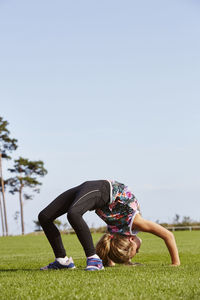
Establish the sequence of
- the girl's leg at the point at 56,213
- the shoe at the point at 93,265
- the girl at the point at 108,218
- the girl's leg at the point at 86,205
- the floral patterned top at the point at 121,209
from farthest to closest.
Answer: the girl's leg at the point at 56,213 → the floral patterned top at the point at 121,209 → the girl at the point at 108,218 → the girl's leg at the point at 86,205 → the shoe at the point at 93,265

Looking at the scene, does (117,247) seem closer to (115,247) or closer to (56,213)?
(115,247)

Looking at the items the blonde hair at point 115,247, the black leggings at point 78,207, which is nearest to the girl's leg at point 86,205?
the black leggings at point 78,207

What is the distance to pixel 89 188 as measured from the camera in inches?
197

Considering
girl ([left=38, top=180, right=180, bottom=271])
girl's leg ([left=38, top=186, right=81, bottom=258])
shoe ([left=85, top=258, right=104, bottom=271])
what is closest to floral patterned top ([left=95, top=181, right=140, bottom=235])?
girl ([left=38, top=180, right=180, bottom=271])

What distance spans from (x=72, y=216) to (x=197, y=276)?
1443 millimetres

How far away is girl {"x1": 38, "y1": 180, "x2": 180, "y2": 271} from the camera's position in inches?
193

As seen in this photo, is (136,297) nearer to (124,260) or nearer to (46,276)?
(46,276)

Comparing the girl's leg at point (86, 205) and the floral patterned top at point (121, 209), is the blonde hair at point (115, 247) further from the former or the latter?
the girl's leg at point (86, 205)

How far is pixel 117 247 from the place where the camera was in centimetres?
518

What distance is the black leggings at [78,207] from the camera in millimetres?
4791

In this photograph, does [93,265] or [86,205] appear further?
[86,205]

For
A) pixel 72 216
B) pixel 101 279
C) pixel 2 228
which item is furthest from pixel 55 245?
pixel 2 228

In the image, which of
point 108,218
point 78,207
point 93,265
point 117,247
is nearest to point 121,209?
point 108,218

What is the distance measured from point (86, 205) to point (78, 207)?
0.10 meters
